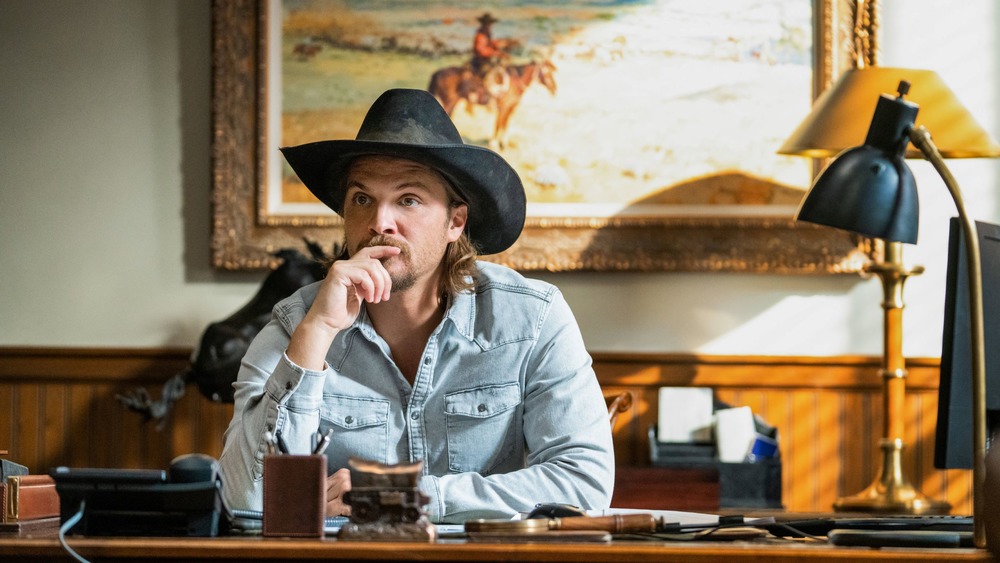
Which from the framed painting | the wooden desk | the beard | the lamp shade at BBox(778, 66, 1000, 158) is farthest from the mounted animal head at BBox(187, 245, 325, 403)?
the wooden desk

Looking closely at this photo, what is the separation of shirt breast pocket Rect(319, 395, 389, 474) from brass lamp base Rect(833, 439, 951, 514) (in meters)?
1.61

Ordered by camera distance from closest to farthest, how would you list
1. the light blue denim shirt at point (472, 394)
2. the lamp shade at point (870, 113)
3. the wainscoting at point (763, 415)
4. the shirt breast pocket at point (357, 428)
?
the light blue denim shirt at point (472, 394), the shirt breast pocket at point (357, 428), the lamp shade at point (870, 113), the wainscoting at point (763, 415)

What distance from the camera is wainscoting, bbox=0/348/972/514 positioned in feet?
11.3

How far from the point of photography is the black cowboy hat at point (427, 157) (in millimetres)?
2059

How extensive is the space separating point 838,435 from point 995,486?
240 centimetres

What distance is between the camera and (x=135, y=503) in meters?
1.23

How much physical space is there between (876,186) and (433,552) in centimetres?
85

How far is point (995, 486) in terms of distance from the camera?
1141 mm

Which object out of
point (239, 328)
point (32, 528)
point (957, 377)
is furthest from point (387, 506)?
point (239, 328)

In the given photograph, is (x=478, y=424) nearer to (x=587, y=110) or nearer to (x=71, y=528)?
(x=71, y=528)

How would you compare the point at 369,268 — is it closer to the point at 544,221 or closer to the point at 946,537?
the point at 946,537

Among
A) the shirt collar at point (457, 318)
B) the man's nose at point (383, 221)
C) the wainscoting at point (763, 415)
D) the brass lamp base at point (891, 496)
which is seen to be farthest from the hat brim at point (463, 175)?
the brass lamp base at point (891, 496)

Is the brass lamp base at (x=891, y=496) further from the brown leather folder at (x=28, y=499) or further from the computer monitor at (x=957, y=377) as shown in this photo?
the brown leather folder at (x=28, y=499)

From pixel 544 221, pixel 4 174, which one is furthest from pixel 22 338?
pixel 544 221
